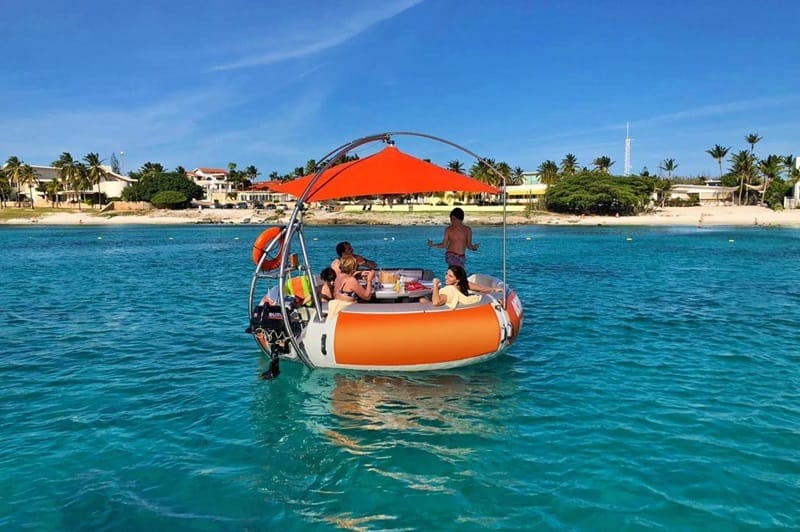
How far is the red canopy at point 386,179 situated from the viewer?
1062cm

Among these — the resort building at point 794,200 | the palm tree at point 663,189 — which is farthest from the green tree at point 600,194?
the resort building at point 794,200

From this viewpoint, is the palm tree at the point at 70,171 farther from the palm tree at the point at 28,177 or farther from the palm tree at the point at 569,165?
the palm tree at the point at 569,165

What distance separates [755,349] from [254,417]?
10472 mm

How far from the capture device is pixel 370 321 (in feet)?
30.4

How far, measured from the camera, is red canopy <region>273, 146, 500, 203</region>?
34.9ft

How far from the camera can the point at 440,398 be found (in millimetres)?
9008

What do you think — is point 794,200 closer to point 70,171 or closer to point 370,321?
point 370,321

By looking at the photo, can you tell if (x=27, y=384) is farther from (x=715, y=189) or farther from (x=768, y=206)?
(x=715, y=189)

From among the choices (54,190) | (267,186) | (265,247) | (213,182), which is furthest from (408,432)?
(213,182)

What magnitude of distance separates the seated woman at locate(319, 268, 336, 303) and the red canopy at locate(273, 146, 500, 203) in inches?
54.3

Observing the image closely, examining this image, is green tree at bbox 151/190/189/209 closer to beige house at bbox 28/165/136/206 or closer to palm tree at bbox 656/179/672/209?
beige house at bbox 28/165/136/206

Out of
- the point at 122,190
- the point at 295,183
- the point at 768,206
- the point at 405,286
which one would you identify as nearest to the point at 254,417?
the point at 405,286

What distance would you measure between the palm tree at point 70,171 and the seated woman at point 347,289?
11743cm

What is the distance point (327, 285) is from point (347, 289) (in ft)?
2.02
